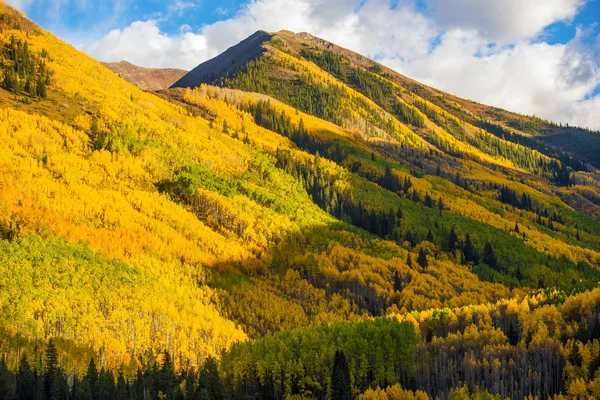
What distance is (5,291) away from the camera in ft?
427

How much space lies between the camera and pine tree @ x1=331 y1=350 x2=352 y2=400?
103m

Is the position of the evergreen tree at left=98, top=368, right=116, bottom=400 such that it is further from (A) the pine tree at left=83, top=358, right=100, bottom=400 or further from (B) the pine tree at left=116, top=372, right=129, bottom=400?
(B) the pine tree at left=116, top=372, right=129, bottom=400

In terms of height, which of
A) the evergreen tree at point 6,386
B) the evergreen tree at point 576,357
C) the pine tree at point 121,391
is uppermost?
the evergreen tree at point 576,357

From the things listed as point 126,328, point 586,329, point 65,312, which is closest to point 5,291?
point 65,312

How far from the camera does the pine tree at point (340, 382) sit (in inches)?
4055

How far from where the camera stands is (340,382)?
10362 cm

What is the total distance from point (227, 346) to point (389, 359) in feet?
173

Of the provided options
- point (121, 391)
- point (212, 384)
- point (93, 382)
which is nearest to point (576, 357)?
point (212, 384)

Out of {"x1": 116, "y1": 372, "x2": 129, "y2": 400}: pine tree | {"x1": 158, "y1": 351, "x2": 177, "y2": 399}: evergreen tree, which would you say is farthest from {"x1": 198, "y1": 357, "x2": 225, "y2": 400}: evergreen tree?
{"x1": 116, "y1": 372, "x2": 129, "y2": 400}: pine tree

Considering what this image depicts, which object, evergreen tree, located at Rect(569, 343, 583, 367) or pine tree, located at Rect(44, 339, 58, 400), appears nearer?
evergreen tree, located at Rect(569, 343, 583, 367)

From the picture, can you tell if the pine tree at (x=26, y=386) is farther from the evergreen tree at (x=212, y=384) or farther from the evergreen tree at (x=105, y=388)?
the evergreen tree at (x=212, y=384)

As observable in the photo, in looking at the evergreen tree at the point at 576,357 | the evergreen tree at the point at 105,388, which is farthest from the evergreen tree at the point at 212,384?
the evergreen tree at the point at 576,357

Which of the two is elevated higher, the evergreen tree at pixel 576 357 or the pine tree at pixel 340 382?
the evergreen tree at pixel 576 357

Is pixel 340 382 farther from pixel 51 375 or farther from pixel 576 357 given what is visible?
pixel 51 375
